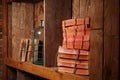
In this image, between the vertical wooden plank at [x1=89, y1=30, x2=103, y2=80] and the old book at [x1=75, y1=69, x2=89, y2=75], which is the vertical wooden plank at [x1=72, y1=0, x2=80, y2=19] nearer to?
the old book at [x1=75, y1=69, x2=89, y2=75]

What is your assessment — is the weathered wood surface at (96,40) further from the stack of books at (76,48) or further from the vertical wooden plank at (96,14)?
the stack of books at (76,48)

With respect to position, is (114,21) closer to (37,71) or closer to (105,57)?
(105,57)

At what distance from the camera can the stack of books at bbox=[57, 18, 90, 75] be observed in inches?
50.0

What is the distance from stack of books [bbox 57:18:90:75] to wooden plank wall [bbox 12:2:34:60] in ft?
3.44

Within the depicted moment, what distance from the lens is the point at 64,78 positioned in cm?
135

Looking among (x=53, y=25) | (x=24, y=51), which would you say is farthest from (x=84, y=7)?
(x=24, y=51)

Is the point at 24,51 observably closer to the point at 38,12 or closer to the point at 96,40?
the point at 38,12

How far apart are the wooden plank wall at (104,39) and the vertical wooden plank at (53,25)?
2.07 ft

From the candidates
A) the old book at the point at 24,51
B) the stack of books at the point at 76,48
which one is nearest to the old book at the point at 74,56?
the stack of books at the point at 76,48

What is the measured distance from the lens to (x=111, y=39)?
97 cm

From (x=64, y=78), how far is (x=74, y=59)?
0.13 meters

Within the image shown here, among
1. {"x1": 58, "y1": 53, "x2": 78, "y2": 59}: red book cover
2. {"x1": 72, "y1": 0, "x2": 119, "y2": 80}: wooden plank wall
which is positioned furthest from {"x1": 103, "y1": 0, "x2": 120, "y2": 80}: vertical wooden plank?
{"x1": 58, "y1": 53, "x2": 78, "y2": 59}: red book cover

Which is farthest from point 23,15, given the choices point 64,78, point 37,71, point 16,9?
point 64,78

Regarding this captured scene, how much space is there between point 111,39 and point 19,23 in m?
1.56
